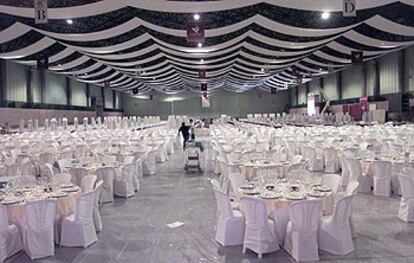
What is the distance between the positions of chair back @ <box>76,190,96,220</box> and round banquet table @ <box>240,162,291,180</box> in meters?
3.89

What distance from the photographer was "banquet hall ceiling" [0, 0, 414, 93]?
13266 millimetres

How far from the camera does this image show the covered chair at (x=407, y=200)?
6750 mm

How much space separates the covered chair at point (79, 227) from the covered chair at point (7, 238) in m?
0.63

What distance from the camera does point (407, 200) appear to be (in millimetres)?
6820

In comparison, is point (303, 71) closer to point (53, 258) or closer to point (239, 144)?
point (239, 144)

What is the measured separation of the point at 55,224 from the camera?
19.7 ft

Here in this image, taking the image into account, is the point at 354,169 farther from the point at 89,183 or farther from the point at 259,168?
the point at 89,183

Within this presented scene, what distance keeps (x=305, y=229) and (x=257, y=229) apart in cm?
66

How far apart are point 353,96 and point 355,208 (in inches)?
1156

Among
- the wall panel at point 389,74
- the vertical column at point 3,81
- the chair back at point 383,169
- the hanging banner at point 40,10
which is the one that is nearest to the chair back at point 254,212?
the chair back at point 383,169

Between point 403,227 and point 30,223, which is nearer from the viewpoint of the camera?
point 30,223

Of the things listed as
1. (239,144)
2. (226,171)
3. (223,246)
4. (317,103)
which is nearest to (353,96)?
(317,103)

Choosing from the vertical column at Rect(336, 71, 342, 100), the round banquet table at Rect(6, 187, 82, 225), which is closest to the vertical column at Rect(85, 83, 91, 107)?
the vertical column at Rect(336, 71, 342, 100)

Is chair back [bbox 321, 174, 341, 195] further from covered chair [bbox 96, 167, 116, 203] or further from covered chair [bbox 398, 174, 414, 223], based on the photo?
covered chair [bbox 96, 167, 116, 203]
